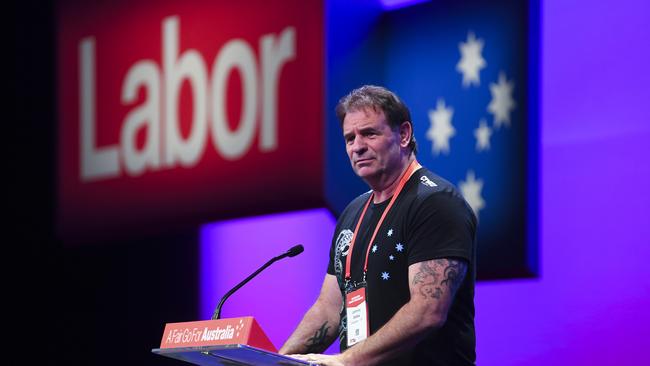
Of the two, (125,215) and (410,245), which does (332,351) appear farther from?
(410,245)

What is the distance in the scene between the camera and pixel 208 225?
196 inches

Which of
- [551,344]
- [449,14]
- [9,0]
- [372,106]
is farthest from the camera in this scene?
[9,0]

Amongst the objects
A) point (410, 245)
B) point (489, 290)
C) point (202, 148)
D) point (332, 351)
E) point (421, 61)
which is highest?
point (421, 61)

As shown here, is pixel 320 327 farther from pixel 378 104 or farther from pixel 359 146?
pixel 378 104

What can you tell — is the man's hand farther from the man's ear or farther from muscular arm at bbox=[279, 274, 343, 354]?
the man's ear

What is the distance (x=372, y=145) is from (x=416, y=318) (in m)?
0.53

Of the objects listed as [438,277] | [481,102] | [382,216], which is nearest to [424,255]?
[438,277]

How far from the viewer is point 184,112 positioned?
5.11 meters

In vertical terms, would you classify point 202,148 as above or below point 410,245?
above

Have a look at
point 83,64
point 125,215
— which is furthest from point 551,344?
point 83,64

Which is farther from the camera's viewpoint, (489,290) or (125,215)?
(125,215)

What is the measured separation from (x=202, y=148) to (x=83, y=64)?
0.97 meters

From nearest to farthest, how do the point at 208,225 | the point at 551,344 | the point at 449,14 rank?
the point at 551,344 → the point at 449,14 → the point at 208,225

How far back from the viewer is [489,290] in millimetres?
4105
